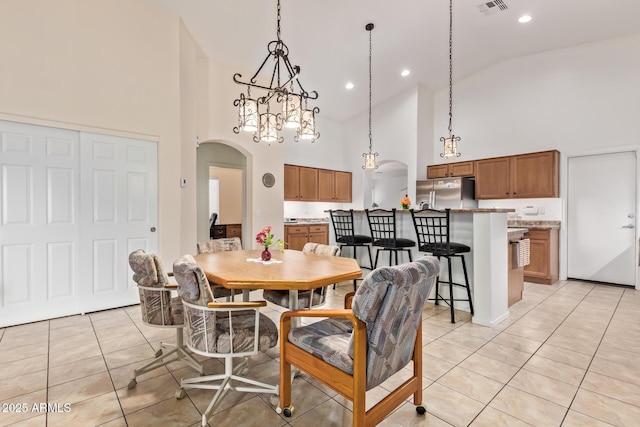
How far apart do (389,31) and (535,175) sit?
3.44 m

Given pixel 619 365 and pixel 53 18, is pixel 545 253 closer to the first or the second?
pixel 619 365

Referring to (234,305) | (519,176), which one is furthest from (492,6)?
(234,305)

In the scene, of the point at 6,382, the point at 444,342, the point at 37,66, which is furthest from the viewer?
the point at 37,66

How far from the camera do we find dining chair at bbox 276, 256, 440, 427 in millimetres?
1350

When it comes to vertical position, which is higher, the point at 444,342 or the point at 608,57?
the point at 608,57

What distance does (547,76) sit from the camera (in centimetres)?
538

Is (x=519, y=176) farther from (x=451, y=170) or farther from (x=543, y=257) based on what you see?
(x=543, y=257)

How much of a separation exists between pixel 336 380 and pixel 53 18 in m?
4.35

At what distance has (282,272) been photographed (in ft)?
6.45

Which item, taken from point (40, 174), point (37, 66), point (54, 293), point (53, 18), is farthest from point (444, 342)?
point (53, 18)

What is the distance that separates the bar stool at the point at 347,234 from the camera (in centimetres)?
436

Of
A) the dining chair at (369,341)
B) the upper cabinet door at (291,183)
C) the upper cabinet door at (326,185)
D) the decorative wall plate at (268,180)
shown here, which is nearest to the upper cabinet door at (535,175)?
the upper cabinet door at (326,185)

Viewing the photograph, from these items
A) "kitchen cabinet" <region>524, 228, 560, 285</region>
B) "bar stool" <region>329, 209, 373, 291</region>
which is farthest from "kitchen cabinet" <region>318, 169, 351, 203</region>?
"kitchen cabinet" <region>524, 228, 560, 285</region>

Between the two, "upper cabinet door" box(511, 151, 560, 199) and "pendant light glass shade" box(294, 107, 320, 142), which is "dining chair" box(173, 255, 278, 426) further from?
"upper cabinet door" box(511, 151, 560, 199)
